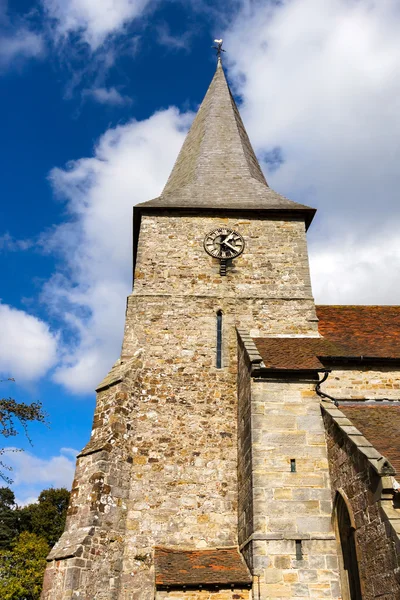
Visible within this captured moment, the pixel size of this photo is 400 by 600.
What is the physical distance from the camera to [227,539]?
10008 mm

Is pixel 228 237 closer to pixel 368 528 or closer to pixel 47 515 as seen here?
pixel 368 528

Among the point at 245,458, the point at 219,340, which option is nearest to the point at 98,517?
the point at 245,458

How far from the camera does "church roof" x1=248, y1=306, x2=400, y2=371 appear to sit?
35.0ft

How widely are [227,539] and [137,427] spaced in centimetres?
301

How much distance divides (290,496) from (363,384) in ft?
11.2

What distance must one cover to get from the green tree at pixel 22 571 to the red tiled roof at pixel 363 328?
2177cm

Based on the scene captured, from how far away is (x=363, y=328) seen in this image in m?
13.2

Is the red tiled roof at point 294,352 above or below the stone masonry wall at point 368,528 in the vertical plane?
above

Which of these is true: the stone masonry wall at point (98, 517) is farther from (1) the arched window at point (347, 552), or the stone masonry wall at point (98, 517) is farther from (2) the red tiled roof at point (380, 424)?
(2) the red tiled roof at point (380, 424)

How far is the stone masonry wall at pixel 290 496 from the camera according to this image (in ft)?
27.2

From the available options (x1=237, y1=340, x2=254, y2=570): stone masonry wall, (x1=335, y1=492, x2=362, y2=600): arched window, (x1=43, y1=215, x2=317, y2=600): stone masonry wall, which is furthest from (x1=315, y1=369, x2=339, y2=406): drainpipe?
(x1=43, y1=215, x2=317, y2=600): stone masonry wall

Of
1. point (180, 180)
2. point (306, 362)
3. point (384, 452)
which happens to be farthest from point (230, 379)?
point (180, 180)

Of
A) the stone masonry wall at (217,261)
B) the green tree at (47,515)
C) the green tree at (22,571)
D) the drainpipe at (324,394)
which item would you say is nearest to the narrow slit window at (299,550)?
the drainpipe at (324,394)

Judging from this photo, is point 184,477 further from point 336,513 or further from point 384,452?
point 384,452
